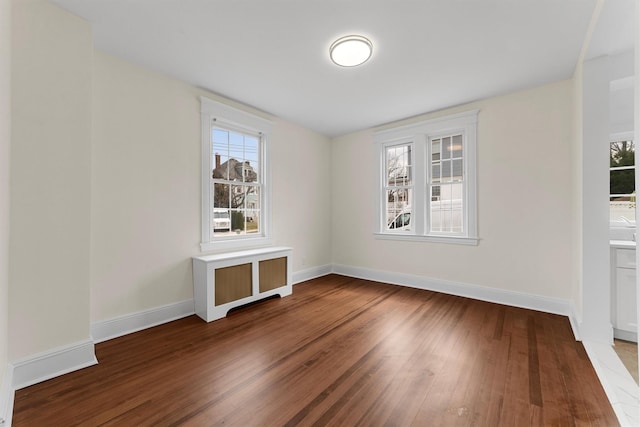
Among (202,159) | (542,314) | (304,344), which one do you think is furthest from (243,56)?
(542,314)

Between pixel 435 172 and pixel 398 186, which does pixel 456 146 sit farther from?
pixel 398 186

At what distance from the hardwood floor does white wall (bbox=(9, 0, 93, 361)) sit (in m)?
0.45

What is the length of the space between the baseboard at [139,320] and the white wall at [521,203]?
131 inches

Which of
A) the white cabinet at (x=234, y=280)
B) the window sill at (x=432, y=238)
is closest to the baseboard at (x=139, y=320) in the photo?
the white cabinet at (x=234, y=280)

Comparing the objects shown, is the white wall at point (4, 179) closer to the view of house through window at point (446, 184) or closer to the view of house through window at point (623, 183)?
the view of house through window at point (446, 184)

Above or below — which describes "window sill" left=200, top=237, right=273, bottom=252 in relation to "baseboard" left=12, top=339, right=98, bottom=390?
above

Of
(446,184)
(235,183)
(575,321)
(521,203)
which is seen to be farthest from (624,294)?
(235,183)

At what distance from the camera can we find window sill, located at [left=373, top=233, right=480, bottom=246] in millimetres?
3711

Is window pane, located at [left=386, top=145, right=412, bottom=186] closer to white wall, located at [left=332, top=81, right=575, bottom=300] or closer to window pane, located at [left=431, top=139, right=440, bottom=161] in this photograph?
window pane, located at [left=431, top=139, right=440, bottom=161]

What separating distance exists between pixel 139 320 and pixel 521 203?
4.66 metres

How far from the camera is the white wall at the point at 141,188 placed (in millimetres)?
2496

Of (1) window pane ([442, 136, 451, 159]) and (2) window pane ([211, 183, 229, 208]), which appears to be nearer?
(2) window pane ([211, 183, 229, 208])

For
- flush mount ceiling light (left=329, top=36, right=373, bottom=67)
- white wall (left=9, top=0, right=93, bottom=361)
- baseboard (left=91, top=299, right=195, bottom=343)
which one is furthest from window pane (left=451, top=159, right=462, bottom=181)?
white wall (left=9, top=0, right=93, bottom=361)

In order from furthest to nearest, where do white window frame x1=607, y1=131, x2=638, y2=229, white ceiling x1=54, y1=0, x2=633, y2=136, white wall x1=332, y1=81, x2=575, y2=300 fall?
white wall x1=332, y1=81, x2=575, y2=300 < white window frame x1=607, y1=131, x2=638, y2=229 < white ceiling x1=54, y1=0, x2=633, y2=136
